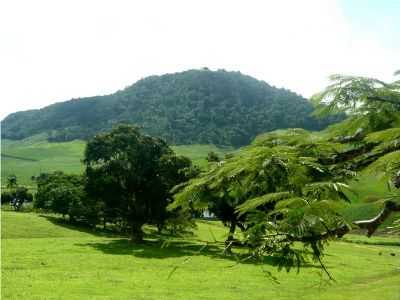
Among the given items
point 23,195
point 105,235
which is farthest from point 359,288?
point 23,195

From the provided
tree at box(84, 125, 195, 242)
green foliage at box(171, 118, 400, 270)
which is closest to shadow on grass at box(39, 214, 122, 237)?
tree at box(84, 125, 195, 242)

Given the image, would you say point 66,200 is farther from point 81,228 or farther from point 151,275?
point 151,275

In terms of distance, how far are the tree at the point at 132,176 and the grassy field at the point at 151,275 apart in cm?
410

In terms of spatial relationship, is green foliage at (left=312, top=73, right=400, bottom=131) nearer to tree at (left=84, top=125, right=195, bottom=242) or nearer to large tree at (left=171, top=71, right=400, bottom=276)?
Result: large tree at (left=171, top=71, right=400, bottom=276)

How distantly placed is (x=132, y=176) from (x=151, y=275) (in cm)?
2202

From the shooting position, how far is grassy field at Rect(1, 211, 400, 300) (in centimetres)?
2688

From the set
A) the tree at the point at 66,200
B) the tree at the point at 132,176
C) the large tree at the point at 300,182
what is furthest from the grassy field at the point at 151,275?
the tree at the point at 66,200

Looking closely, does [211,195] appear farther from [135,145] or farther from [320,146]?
[135,145]

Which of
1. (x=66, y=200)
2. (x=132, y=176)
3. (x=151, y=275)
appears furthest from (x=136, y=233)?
(x=151, y=275)

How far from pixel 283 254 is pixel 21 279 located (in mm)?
25699

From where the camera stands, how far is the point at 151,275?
33.3 m

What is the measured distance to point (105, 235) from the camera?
62.8 meters

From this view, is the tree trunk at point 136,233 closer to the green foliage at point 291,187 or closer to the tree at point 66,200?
the tree at point 66,200

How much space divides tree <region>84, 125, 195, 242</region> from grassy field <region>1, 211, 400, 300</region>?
162 inches
